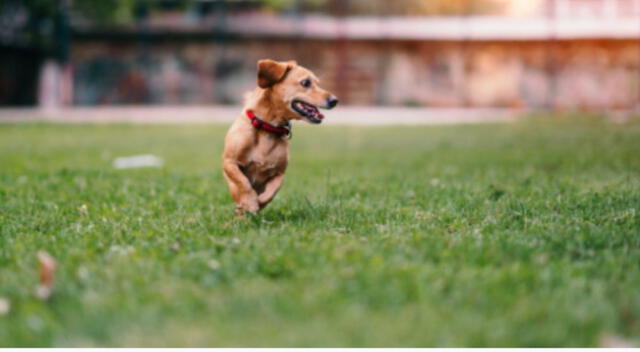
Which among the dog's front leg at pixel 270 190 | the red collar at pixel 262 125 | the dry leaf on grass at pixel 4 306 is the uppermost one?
the red collar at pixel 262 125

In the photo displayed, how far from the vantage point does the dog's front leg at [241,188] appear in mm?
5152

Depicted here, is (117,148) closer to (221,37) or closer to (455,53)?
(221,37)

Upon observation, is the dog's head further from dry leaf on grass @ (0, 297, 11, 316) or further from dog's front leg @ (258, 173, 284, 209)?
dry leaf on grass @ (0, 297, 11, 316)

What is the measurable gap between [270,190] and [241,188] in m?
0.25

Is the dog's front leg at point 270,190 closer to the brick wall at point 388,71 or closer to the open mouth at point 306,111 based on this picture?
the open mouth at point 306,111

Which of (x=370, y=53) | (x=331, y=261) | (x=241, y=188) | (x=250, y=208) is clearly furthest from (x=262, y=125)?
(x=370, y=53)

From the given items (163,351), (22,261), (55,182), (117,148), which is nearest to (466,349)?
(163,351)

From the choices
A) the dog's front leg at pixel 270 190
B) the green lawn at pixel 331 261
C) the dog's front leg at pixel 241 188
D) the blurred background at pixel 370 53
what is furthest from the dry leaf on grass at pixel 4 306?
the blurred background at pixel 370 53

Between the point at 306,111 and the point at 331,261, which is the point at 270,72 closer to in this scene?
the point at 306,111

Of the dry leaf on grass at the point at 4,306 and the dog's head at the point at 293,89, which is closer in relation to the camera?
the dry leaf on grass at the point at 4,306

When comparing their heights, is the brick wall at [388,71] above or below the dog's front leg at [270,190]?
above

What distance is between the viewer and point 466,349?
2619 mm

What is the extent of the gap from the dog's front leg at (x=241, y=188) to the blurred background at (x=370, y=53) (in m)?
28.1

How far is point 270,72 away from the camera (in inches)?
202
